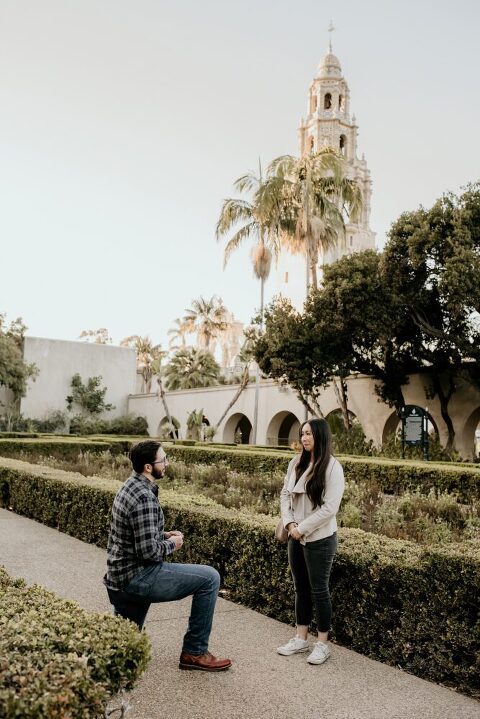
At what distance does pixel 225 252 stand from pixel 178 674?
27684mm

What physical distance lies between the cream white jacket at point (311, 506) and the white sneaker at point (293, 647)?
2.43 ft

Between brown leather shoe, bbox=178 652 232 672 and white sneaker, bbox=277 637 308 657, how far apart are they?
1.86ft

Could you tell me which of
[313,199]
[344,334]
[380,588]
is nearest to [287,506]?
[380,588]

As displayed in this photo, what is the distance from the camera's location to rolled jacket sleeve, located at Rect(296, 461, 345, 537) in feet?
15.6

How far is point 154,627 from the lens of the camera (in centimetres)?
537

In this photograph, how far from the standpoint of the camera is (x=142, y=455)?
4277 millimetres

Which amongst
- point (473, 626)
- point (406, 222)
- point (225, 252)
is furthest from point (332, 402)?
point (473, 626)

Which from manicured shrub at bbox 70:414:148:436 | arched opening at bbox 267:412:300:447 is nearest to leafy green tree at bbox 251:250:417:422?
arched opening at bbox 267:412:300:447

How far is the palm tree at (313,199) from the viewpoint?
28.5 meters

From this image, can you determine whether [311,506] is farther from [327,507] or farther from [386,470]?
[386,470]

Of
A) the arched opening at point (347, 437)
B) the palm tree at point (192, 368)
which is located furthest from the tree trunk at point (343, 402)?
the palm tree at point (192, 368)

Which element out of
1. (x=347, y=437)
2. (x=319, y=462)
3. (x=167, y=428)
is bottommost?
(x=319, y=462)

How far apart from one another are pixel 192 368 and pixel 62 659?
1766 inches

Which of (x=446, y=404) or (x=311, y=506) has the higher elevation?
(x=446, y=404)
